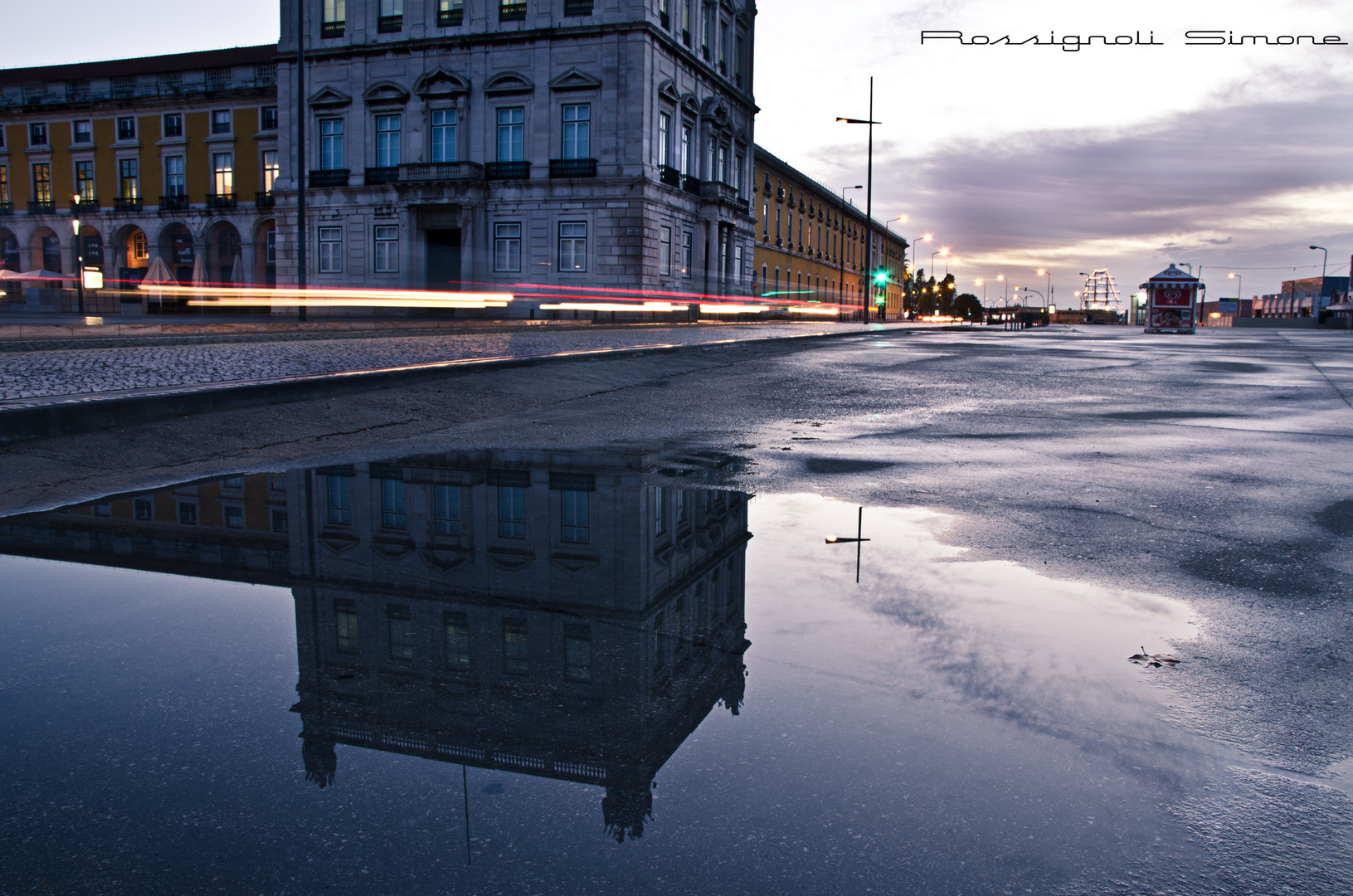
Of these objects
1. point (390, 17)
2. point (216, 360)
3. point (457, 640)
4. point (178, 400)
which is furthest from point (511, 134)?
point (457, 640)

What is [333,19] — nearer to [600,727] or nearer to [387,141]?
[387,141]

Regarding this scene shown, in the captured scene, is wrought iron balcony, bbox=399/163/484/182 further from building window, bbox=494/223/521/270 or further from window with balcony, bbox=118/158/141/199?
window with balcony, bbox=118/158/141/199

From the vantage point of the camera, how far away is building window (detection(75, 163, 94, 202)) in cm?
5456

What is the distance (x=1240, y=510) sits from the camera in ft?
15.8

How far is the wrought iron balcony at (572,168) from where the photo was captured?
39062 millimetres

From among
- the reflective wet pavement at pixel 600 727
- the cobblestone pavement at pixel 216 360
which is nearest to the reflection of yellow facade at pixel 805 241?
the cobblestone pavement at pixel 216 360

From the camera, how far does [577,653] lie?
109 inches

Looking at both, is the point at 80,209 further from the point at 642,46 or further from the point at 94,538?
the point at 94,538

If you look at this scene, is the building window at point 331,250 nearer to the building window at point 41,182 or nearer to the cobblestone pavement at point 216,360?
the building window at point 41,182

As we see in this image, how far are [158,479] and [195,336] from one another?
36.4 ft

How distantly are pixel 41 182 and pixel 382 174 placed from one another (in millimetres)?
29514

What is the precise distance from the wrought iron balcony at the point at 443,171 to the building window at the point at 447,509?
123 feet

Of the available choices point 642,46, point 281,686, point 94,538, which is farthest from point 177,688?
point 642,46

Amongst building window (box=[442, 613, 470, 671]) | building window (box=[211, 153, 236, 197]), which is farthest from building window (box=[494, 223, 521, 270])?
building window (box=[442, 613, 470, 671])
